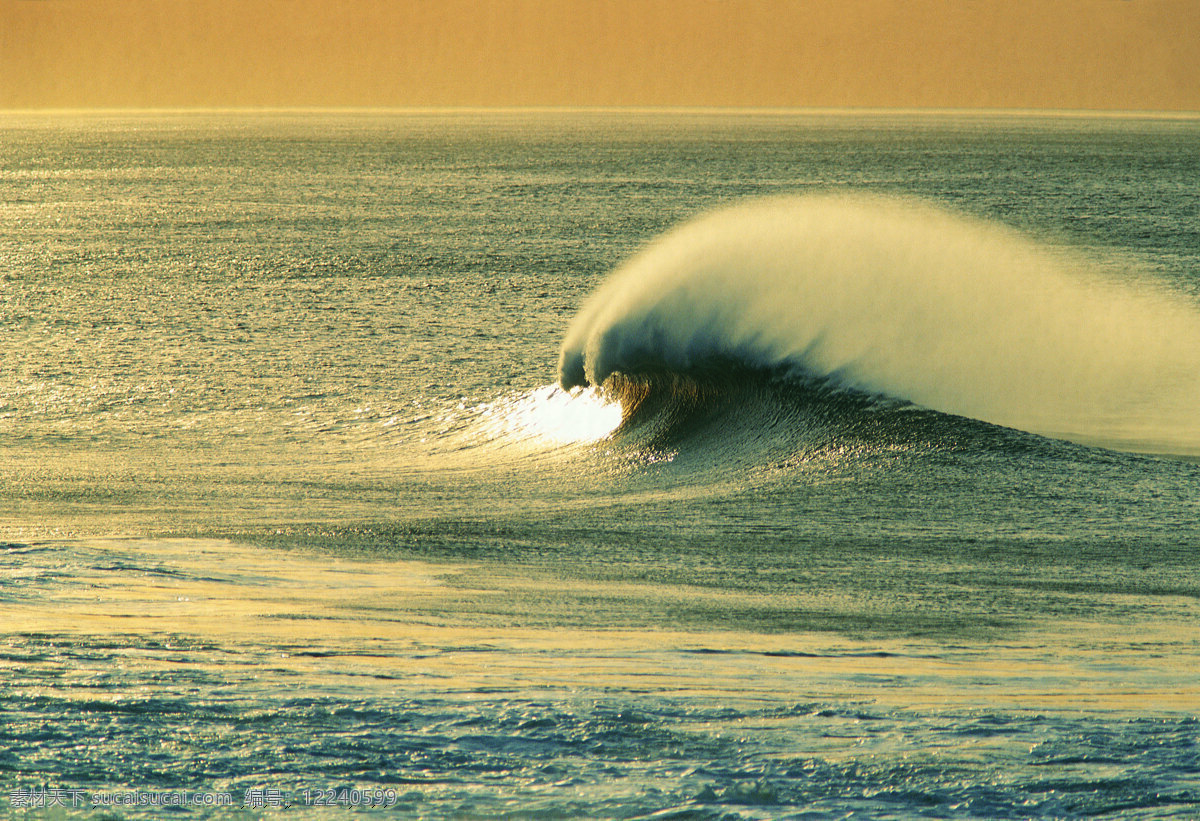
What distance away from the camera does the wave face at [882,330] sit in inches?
A: 457

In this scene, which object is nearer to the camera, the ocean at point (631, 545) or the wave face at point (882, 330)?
the ocean at point (631, 545)

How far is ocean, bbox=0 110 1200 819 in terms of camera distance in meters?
3.90

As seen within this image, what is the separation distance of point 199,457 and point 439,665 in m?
6.76

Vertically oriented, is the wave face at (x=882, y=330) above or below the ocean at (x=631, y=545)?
above

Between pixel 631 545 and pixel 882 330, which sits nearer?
pixel 631 545

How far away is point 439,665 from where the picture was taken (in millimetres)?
4980

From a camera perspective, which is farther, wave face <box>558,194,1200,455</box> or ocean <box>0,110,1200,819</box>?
wave face <box>558,194,1200,455</box>

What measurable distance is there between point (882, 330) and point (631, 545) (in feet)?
18.9

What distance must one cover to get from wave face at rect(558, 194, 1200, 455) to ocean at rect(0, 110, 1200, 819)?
2.1 inches

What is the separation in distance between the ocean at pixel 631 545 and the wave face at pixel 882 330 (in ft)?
0.17

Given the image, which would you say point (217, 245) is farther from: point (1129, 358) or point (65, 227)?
point (1129, 358)

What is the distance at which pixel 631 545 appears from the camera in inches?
304

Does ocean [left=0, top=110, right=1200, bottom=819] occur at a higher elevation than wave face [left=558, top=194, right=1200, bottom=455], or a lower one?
lower

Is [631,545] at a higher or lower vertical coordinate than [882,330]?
lower
